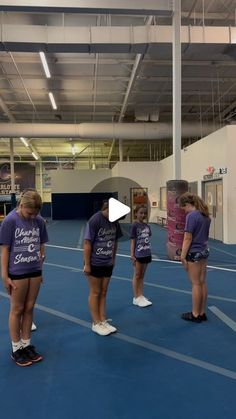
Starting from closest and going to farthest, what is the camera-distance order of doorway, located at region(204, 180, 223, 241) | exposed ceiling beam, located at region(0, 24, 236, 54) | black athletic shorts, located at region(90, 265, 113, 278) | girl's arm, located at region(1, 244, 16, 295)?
girl's arm, located at region(1, 244, 16, 295)
black athletic shorts, located at region(90, 265, 113, 278)
exposed ceiling beam, located at region(0, 24, 236, 54)
doorway, located at region(204, 180, 223, 241)

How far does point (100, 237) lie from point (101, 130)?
12.3 m

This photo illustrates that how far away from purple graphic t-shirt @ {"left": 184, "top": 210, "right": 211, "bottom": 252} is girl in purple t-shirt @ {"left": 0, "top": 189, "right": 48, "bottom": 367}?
1613mm

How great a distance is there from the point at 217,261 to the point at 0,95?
1087 cm

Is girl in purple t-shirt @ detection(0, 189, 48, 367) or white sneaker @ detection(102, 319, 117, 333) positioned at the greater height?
girl in purple t-shirt @ detection(0, 189, 48, 367)

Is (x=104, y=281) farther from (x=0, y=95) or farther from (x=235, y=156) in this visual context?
(x=0, y=95)

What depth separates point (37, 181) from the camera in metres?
26.9

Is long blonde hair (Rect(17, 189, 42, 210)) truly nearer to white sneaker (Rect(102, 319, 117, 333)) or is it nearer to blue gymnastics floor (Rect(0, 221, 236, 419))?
blue gymnastics floor (Rect(0, 221, 236, 419))

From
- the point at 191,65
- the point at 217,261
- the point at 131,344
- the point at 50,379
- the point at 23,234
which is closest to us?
the point at 50,379

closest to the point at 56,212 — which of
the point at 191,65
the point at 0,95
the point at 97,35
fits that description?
the point at 0,95

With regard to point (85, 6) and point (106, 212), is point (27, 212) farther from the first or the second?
point (85, 6)

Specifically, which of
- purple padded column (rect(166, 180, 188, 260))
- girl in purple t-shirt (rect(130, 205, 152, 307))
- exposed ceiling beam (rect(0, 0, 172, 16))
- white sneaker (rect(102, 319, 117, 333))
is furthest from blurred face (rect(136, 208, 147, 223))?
exposed ceiling beam (rect(0, 0, 172, 16))

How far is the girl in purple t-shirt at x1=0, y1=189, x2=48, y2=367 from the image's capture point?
287 centimetres
